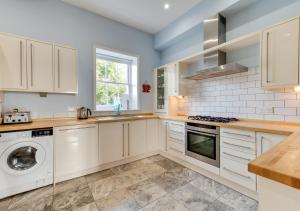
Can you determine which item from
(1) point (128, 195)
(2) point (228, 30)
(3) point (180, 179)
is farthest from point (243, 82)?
(1) point (128, 195)

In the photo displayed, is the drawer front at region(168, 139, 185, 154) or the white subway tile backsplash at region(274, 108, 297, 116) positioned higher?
the white subway tile backsplash at region(274, 108, 297, 116)

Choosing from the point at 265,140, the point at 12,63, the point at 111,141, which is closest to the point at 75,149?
the point at 111,141

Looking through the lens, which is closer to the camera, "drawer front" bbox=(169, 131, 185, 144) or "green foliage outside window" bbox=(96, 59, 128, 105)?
"drawer front" bbox=(169, 131, 185, 144)

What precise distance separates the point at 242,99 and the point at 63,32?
11.1ft

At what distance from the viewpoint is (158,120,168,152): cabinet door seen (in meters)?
3.20

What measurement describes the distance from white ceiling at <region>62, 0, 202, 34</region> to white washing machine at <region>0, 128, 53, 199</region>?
2389 millimetres

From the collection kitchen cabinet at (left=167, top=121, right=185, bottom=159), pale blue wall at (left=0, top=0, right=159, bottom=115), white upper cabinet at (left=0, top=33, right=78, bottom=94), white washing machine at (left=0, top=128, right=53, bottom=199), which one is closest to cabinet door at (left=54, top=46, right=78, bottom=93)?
white upper cabinet at (left=0, top=33, right=78, bottom=94)

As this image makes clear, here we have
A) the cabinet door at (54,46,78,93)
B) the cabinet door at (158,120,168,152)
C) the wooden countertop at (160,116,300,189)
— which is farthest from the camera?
the cabinet door at (158,120,168,152)

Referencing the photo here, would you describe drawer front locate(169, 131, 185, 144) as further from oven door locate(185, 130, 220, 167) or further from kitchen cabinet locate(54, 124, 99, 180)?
kitchen cabinet locate(54, 124, 99, 180)

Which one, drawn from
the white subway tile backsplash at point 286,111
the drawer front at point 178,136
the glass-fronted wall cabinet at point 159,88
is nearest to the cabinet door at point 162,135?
the drawer front at point 178,136

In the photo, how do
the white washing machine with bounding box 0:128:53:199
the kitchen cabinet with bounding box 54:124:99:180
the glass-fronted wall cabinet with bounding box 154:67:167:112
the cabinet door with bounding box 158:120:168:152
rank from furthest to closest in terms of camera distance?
1. the glass-fronted wall cabinet with bounding box 154:67:167:112
2. the cabinet door with bounding box 158:120:168:152
3. the kitchen cabinet with bounding box 54:124:99:180
4. the white washing machine with bounding box 0:128:53:199

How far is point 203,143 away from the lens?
95.8 inches

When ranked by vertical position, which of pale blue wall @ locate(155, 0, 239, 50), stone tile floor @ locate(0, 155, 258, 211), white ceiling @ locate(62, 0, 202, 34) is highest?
white ceiling @ locate(62, 0, 202, 34)

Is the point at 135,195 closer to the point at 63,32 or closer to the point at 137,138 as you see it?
the point at 137,138
